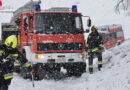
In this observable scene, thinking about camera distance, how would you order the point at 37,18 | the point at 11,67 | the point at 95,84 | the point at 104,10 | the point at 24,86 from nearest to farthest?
the point at 11,67 < the point at 95,84 < the point at 24,86 < the point at 37,18 < the point at 104,10

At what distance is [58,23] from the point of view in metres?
11.8

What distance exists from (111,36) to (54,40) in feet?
47.6

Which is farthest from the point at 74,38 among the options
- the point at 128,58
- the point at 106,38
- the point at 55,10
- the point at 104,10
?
the point at 104,10

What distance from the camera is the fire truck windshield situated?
11531mm

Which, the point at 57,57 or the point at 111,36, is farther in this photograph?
the point at 111,36

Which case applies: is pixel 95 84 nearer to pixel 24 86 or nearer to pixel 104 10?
pixel 24 86

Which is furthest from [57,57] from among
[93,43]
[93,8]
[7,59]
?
[93,8]

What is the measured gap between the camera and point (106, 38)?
24.9 metres

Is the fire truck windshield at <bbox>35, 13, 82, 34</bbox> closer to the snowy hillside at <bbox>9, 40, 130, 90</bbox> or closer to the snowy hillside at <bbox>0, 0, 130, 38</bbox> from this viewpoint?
the snowy hillside at <bbox>9, 40, 130, 90</bbox>

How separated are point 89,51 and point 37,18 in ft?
8.62

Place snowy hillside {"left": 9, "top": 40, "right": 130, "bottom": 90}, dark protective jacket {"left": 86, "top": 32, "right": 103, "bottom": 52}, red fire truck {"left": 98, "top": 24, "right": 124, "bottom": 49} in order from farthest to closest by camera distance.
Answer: red fire truck {"left": 98, "top": 24, "right": 124, "bottom": 49}
dark protective jacket {"left": 86, "top": 32, "right": 103, "bottom": 52}
snowy hillside {"left": 9, "top": 40, "right": 130, "bottom": 90}

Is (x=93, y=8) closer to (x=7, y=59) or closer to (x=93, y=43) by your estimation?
(x=93, y=43)

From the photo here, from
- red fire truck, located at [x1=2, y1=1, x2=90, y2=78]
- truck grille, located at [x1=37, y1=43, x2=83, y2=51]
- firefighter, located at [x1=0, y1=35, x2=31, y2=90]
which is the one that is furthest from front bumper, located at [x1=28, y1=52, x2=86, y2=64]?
firefighter, located at [x1=0, y1=35, x2=31, y2=90]

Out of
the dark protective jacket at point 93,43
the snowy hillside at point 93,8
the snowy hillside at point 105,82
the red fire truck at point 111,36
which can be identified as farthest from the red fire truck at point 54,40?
the snowy hillside at point 93,8
